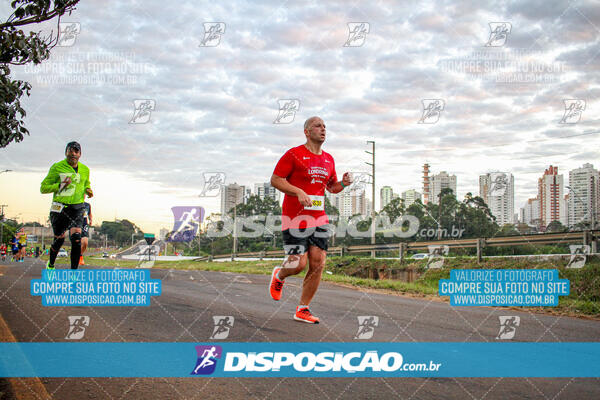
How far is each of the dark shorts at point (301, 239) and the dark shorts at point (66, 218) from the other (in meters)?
3.85

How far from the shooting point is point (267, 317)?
17.9ft

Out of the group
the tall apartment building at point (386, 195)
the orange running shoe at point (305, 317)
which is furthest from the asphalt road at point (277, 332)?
the tall apartment building at point (386, 195)

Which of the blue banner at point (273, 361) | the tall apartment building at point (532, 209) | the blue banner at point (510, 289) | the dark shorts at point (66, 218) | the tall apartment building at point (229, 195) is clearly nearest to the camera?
the blue banner at point (273, 361)

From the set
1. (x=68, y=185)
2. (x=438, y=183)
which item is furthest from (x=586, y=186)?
(x=68, y=185)

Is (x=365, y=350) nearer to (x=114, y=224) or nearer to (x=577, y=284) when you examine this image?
(x=114, y=224)

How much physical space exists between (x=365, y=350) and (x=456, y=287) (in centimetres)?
863

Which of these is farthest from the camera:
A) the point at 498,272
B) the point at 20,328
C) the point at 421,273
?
the point at 421,273

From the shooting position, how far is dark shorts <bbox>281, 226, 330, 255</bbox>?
470 centimetres

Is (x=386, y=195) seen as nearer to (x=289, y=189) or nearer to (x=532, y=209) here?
(x=532, y=209)

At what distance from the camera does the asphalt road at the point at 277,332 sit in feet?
9.59

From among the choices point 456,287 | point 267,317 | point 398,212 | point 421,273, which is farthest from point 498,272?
point 398,212

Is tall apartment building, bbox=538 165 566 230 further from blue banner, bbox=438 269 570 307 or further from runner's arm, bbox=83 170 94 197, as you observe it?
runner's arm, bbox=83 170 94 197

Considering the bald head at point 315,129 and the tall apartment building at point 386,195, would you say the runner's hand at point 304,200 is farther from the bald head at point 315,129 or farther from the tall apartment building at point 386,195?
the tall apartment building at point 386,195

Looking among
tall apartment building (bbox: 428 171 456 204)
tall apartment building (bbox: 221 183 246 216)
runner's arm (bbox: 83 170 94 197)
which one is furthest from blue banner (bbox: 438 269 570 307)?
tall apartment building (bbox: 428 171 456 204)
